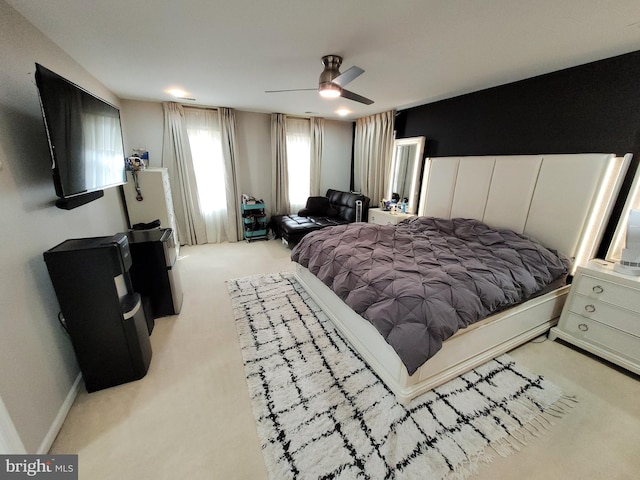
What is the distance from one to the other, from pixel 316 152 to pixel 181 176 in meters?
2.56

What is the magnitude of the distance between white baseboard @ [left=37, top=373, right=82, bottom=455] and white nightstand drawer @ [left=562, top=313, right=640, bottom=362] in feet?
12.0

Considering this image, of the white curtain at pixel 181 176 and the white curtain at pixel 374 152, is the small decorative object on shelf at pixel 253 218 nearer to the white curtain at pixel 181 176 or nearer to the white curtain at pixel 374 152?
the white curtain at pixel 181 176

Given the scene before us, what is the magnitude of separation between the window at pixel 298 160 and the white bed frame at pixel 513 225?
96.4 inches

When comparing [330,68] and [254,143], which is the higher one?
[330,68]

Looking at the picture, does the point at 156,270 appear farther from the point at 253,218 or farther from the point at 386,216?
the point at 386,216

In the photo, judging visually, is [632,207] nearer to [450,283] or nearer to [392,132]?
[450,283]

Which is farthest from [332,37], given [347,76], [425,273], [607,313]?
[607,313]

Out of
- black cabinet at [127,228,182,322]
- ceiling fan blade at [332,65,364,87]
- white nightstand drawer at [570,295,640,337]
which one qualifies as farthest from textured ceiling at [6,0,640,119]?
white nightstand drawer at [570,295,640,337]

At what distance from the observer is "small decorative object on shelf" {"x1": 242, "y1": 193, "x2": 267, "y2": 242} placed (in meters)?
4.66

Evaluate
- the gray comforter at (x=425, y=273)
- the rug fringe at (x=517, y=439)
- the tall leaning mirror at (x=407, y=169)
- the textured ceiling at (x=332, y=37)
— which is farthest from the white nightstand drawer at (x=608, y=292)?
the tall leaning mirror at (x=407, y=169)

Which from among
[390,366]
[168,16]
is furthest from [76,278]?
[390,366]

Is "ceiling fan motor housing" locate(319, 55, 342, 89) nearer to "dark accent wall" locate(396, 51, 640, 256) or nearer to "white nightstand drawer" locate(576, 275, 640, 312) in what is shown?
"dark accent wall" locate(396, 51, 640, 256)

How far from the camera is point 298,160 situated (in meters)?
5.02

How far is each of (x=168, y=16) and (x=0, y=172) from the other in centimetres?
130
